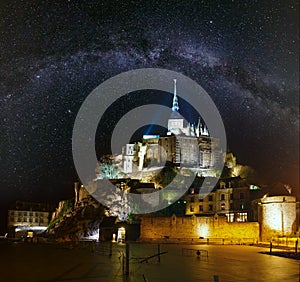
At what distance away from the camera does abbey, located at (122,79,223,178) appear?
281 ft

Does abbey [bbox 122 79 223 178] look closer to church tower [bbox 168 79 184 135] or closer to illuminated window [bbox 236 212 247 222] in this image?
Result: church tower [bbox 168 79 184 135]

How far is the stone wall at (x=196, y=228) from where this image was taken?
43125 mm

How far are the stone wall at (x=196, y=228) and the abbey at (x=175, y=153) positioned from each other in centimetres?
3522

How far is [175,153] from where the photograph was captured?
281 feet

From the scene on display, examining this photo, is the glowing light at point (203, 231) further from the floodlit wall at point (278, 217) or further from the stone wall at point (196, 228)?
the floodlit wall at point (278, 217)

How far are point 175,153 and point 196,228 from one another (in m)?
40.1

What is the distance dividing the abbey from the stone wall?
35223 millimetres

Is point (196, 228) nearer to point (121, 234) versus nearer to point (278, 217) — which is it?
point (121, 234)

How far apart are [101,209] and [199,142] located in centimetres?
3048

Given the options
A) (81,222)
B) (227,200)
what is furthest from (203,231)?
(81,222)

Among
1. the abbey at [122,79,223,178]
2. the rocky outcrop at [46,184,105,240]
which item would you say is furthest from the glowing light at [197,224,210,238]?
the abbey at [122,79,223,178]

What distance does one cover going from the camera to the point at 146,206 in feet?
214

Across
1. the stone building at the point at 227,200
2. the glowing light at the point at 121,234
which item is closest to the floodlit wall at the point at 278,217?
the stone building at the point at 227,200

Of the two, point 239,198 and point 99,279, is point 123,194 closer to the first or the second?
point 239,198
